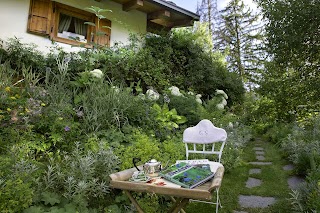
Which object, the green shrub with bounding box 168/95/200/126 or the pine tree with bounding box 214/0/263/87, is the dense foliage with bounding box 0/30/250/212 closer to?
the green shrub with bounding box 168/95/200/126

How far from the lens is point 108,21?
24.3 ft

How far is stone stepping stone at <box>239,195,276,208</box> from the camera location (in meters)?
2.76

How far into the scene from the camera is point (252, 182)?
11.8ft

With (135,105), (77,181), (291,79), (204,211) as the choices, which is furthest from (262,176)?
(291,79)

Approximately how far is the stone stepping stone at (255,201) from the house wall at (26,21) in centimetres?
565

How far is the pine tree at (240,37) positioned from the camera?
16.8 m

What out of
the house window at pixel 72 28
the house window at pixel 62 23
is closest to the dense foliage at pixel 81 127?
the house window at pixel 62 23

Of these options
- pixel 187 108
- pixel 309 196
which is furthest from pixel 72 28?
pixel 309 196

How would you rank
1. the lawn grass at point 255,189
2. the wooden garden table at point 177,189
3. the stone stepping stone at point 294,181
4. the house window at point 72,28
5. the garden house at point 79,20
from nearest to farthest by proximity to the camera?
the wooden garden table at point 177,189 < the lawn grass at point 255,189 < the stone stepping stone at point 294,181 < the garden house at point 79,20 < the house window at point 72,28

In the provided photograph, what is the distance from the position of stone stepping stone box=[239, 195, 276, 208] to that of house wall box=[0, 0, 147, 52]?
18.5 ft

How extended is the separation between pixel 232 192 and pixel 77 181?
1955mm

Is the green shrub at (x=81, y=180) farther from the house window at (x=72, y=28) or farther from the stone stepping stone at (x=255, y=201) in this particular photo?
the house window at (x=72, y=28)

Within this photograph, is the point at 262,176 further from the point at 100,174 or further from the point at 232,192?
Answer: the point at 100,174

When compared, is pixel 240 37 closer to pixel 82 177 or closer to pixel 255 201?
pixel 255 201
